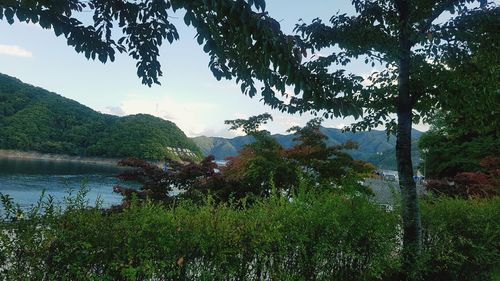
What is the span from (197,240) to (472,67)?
4.72m

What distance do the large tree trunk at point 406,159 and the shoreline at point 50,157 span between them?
3549 inches

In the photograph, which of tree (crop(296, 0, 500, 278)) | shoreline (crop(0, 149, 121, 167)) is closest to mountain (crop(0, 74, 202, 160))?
shoreline (crop(0, 149, 121, 167))

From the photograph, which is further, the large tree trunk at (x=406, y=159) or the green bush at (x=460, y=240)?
the green bush at (x=460, y=240)

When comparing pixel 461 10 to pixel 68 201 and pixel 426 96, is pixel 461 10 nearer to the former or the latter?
pixel 426 96

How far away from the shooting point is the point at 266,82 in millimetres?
3406

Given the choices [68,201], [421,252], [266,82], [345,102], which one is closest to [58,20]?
[68,201]

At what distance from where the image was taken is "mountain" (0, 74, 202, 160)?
278 ft

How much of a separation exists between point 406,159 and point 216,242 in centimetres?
363

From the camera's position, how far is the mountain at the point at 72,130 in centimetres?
8469

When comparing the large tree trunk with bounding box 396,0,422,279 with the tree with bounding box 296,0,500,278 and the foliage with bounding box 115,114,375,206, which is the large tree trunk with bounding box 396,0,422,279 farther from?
the foliage with bounding box 115,114,375,206

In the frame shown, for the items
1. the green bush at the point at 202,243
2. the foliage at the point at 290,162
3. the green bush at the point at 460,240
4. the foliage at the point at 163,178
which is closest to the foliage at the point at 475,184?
the foliage at the point at 290,162

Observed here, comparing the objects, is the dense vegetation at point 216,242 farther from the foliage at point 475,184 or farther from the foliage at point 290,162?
the foliage at point 475,184

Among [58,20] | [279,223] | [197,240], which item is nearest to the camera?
[197,240]

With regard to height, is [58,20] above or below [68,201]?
above
